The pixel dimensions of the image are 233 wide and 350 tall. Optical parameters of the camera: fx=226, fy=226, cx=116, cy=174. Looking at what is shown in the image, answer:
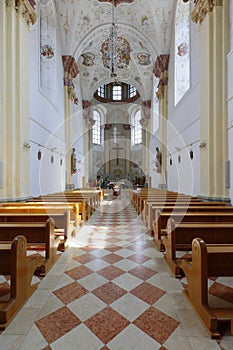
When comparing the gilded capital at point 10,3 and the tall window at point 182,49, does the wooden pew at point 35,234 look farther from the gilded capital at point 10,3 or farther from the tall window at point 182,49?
the tall window at point 182,49

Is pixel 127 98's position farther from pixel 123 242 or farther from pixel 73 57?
pixel 123 242

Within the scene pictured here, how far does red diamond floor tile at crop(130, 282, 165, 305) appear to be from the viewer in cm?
250

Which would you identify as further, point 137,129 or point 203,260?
point 137,129

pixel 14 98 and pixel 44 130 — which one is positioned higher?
pixel 14 98

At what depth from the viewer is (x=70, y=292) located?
265 centimetres

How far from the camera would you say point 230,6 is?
5867 mm

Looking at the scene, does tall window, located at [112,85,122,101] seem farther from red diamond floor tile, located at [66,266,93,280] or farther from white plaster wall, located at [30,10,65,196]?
red diamond floor tile, located at [66,266,93,280]

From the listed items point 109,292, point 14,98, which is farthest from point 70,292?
point 14,98

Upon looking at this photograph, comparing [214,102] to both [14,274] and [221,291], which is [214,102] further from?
[14,274]

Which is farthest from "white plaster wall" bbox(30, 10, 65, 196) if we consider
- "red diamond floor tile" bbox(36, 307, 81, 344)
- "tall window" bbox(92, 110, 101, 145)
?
"tall window" bbox(92, 110, 101, 145)

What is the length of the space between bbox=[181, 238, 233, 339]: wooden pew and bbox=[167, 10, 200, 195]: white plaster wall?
560 centimetres

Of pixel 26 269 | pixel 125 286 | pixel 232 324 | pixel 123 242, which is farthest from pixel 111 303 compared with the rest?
pixel 123 242

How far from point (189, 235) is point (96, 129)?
858 inches

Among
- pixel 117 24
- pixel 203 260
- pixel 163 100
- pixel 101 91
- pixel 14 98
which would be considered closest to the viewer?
pixel 203 260
